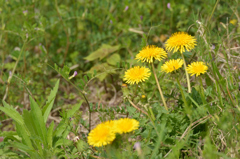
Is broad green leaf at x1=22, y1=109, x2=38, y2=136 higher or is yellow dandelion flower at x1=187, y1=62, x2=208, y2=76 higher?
yellow dandelion flower at x1=187, y1=62, x2=208, y2=76

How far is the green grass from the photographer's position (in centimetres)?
127

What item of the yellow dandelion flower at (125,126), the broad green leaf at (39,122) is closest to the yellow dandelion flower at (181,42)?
the yellow dandelion flower at (125,126)

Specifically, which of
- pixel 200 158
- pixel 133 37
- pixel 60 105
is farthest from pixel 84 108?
pixel 200 158

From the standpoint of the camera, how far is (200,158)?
3.85 ft

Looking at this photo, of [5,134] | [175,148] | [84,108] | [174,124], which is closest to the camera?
[175,148]

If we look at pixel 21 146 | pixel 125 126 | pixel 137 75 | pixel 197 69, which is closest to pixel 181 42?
pixel 197 69

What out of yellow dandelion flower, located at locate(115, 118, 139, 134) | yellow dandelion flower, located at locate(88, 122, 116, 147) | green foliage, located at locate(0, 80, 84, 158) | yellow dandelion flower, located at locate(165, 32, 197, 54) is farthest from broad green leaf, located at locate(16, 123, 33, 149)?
yellow dandelion flower, located at locate(165, 32, 197, 54)

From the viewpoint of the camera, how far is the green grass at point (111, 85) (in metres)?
1.27

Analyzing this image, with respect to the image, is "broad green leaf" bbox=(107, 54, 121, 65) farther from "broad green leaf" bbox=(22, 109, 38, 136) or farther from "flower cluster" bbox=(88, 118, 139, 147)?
"flower cluster" bbox=(88, 118, 139, 147)

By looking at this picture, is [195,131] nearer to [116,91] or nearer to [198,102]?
[198,102]

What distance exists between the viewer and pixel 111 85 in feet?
7.79

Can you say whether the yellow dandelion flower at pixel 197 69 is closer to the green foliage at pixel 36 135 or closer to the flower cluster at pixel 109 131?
the flower cluster at pixel 109 131

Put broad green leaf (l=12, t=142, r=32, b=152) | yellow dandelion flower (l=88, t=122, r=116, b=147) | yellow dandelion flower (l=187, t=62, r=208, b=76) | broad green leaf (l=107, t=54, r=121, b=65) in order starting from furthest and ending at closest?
broad green leaf (l=107, t=54, r=121, b=65) < broad green leaf (l=12, t=142, r=32, b=152) < yellow dandelion flower (l=187, t=62, r=208, b=76) < yellow dandelion flower (l=88, t=122, r=116, b=147)

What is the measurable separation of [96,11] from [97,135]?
6.20 ft
